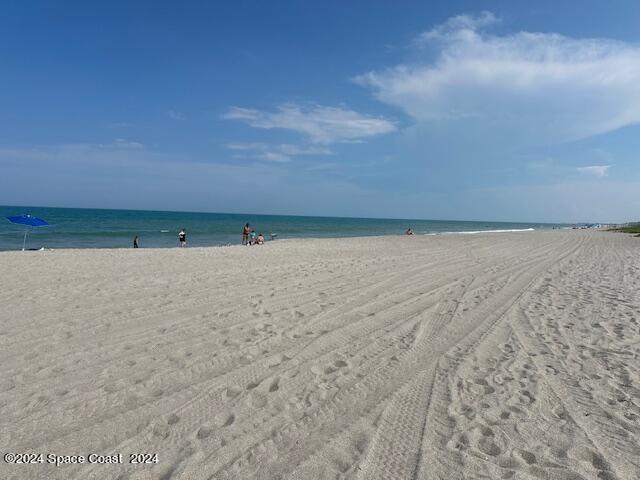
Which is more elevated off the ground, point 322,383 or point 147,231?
point 322,383

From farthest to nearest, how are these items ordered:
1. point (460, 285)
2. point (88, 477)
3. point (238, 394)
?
point (460, 285)
point (238, 394)
point (88, 477)

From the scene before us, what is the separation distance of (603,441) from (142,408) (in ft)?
13.1

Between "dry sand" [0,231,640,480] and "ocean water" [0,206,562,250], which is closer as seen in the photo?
"dry sand" [0,231,640,480]

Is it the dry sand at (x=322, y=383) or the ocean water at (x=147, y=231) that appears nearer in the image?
the dry sand at (x=322, y=383)

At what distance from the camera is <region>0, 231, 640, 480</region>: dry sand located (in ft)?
9.59

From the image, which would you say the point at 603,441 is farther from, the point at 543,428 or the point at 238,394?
the point at 238,394

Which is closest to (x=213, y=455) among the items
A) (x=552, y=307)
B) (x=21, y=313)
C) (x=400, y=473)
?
(x=400, y=473)

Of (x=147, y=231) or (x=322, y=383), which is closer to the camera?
(x=322, y=383)

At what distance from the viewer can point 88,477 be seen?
8.86ft

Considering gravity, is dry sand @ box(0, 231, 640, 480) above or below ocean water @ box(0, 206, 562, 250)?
above

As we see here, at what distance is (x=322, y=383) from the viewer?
4.16 metres

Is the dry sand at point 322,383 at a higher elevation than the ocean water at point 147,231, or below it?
higher

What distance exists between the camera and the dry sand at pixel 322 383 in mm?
2924

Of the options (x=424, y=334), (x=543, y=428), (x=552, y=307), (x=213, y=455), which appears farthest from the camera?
(x=552, y=307)
